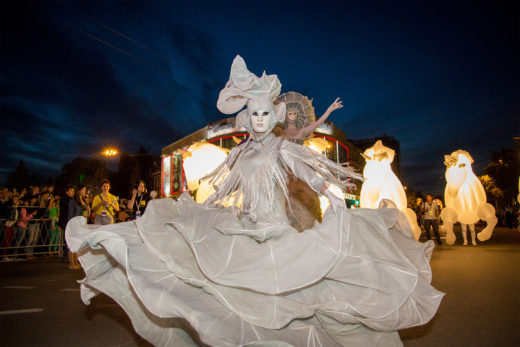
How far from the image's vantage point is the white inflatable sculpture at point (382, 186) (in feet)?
28.3

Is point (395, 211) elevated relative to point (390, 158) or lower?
lower

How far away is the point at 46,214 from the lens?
9781 mm

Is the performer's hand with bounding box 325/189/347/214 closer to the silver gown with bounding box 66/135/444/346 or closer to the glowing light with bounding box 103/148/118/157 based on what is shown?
the silver gown with bounding box 66/135/444/346

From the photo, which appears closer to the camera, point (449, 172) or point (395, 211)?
point (395, 211)

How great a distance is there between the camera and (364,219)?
96.7 inches

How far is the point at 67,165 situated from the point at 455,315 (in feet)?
150

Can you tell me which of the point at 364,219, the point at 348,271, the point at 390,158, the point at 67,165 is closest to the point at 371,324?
the point at 348,271

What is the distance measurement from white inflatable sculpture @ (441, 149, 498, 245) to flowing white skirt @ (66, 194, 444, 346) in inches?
350

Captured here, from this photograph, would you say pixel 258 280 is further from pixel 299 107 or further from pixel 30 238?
pixel 30 238

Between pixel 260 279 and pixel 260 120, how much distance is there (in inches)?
55.7

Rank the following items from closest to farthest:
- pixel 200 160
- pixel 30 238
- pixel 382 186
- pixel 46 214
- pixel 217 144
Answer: pixel 200 160 → pixel 382 186 → pixel 30 238 → pixel 46 214 → pixel 217 144

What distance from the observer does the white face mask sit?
9.58 feet

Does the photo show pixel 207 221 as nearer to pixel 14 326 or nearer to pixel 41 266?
pixel 14 326

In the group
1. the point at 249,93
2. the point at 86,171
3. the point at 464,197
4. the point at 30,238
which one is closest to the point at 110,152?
the point at 30,238
